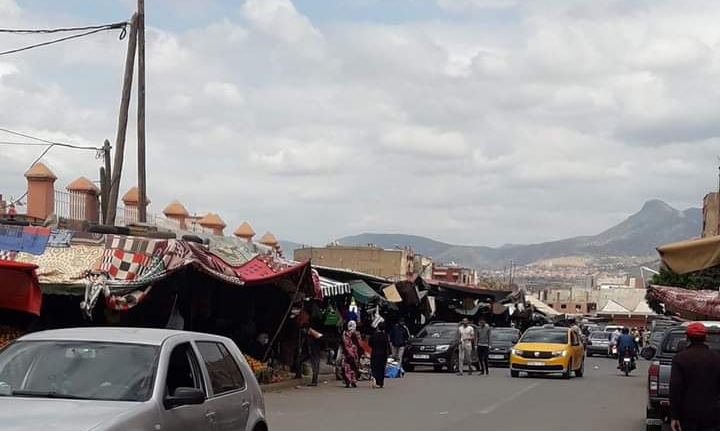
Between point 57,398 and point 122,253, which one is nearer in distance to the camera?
point 57,398

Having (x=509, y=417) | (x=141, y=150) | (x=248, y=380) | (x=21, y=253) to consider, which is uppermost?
(x=141, y=150)

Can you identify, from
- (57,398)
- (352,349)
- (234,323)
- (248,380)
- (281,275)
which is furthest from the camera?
(352,349)

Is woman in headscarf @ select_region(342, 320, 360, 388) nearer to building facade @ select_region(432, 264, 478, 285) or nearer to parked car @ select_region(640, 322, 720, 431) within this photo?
parked car @ select_region(640, 322, 720, 431)

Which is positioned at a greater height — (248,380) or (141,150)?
(141,150)

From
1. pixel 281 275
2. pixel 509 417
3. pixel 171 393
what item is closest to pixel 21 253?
pixel 281 275

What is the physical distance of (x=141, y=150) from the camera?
2617cm

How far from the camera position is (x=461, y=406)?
71.5ft

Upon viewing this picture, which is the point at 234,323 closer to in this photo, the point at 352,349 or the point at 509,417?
the point at 352,349

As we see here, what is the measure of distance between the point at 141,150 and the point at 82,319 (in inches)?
273

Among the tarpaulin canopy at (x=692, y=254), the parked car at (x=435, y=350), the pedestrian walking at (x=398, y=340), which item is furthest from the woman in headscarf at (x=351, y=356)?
the tarpaulin canopy at (x=692, y=254)

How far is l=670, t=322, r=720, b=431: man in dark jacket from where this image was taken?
9.74 meters

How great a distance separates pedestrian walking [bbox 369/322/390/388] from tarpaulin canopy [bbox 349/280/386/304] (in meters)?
4.61

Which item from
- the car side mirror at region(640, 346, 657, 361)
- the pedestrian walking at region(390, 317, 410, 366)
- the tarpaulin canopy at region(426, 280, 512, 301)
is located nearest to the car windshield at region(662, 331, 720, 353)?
the car side mirror at region(640, 346, 657, 361)

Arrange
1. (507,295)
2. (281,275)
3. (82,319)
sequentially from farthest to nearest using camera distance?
1. (507,295)
2. (281,275)
3. (82,319)
